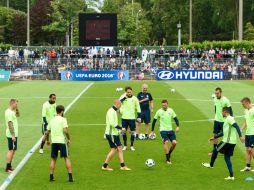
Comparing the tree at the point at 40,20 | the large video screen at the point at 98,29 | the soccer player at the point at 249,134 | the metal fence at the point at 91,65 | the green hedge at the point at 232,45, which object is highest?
the tree at the point at 40,20

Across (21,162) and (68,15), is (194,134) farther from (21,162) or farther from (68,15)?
(68,15)

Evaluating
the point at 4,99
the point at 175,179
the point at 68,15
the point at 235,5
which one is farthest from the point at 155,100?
the point at 235,5

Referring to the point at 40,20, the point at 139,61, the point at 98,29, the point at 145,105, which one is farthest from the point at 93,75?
the point at 40,20

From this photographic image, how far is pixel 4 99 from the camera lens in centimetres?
3944

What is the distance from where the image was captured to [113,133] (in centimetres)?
1756

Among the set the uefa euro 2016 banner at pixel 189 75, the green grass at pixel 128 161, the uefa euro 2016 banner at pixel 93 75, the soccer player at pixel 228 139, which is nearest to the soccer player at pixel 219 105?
the green grass at pixel 128 161

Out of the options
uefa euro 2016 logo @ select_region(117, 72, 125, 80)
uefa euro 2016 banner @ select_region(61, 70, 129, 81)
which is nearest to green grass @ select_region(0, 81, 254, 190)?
uefa euro 2016 banner @ select_region(61, 70, 129, 81)

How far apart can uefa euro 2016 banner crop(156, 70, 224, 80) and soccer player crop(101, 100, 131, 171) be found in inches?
1769

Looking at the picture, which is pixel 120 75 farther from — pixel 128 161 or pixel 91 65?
pixel 128 161

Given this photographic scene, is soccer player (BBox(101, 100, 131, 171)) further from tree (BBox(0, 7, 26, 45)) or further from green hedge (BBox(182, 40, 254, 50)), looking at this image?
tree (BBox(0, 7, 26, 45))

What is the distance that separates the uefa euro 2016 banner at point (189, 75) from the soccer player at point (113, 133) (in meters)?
44.9

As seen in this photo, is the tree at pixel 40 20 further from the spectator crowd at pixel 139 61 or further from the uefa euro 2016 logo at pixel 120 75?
the uefa euro 2016 logo at pixel 120 75

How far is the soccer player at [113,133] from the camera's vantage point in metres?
17.4

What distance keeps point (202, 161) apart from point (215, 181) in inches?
110
